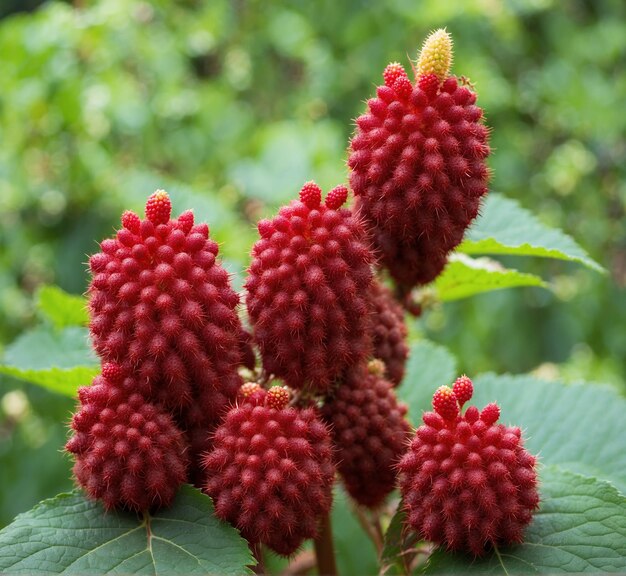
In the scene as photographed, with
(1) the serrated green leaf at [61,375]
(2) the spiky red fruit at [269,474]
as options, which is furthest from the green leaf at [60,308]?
(2) the spiky red fruit at [269,474]

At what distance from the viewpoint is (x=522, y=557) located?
801 millimetres

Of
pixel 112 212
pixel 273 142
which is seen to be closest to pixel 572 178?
pixel 273 142

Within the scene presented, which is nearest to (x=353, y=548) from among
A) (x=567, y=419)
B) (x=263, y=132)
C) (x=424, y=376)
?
(x=424, y=376)

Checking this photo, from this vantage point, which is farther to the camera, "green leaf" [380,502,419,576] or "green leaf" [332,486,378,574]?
"green leaf" [332,486,378,574]

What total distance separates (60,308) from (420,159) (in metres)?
0.79

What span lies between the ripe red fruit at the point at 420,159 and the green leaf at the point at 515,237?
A: 0.41 ft

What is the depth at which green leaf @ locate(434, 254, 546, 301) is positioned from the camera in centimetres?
114

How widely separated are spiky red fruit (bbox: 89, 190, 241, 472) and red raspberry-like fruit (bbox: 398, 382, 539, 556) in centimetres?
22

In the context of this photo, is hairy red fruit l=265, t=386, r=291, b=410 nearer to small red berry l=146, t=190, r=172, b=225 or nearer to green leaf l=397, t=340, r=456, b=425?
small red berry l=146, t=190, r=172, b=225

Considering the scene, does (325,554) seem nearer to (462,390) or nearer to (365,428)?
(365,428)

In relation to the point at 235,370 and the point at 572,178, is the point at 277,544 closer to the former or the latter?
the point at 235,370

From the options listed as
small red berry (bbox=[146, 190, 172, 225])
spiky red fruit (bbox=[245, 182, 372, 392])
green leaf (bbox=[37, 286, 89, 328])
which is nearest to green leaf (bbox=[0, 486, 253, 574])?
spiky red fruit (bbox=[245, 182, 372, 392])

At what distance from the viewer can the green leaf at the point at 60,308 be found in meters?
1.40

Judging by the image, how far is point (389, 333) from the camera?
3.31 feet
